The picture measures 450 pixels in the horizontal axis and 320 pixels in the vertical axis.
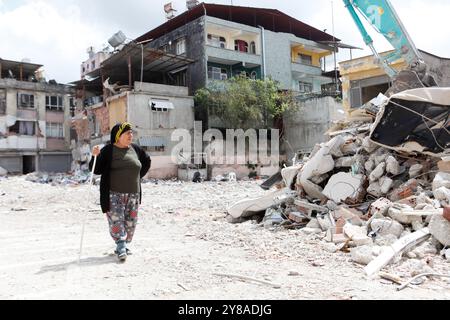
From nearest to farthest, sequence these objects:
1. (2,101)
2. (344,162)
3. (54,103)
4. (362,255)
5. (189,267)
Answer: (189,267), (362,255), (344,162), (2,101), (54,103)

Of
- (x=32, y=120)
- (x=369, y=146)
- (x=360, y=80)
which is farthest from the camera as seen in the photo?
(x=32, y=120)

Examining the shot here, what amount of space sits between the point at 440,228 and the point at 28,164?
1314 inches

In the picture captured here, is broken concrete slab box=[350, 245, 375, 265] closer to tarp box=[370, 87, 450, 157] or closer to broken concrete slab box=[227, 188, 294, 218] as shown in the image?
tarp box=[370, 87, 450, 157]

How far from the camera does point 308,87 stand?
34594mm

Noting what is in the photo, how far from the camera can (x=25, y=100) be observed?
105 ft

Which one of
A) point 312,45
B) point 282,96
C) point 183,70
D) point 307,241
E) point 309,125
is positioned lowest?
point 307,241

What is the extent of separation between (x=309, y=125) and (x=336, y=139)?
20.2m

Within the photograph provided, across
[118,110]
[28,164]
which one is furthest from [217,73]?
[28,164]

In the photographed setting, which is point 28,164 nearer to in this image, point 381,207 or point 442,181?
point 381,207

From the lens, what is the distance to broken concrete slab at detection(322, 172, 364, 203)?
23.2ft

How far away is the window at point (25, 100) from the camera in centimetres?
3145
